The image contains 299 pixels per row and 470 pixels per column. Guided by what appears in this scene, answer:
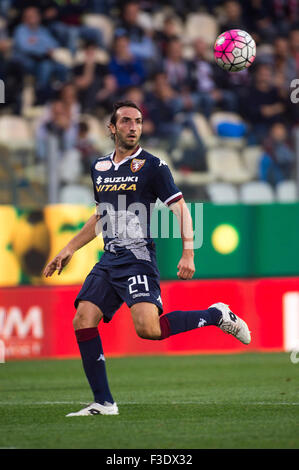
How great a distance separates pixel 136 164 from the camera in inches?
271

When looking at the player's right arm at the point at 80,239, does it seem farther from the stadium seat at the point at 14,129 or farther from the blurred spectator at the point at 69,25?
the blurred spectator at the point at 69,25

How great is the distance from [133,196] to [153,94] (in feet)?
25.6

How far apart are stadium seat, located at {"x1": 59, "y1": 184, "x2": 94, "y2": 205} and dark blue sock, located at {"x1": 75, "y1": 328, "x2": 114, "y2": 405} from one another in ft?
15.9

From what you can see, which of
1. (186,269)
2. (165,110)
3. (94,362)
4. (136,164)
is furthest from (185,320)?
(165,110)

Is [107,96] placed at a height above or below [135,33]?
below

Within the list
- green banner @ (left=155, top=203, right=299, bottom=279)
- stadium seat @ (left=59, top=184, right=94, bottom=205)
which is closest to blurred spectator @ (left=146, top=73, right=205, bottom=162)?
green banner @ (left=155, top=203, right=299, bottom=279)

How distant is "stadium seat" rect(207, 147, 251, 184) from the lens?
11.6m

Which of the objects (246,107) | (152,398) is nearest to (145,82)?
(246,107)

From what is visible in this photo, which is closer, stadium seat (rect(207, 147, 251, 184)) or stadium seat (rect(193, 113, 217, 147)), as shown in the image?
stadium seat (rect(207, 147, 251, 184))

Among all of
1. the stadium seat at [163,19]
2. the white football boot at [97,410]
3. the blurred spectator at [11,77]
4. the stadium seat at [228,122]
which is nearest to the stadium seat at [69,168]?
the blurred spectator at [11,77]

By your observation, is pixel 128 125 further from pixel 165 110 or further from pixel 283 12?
pixel 283 12

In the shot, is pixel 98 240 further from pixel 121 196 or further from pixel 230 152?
pixel 121 196

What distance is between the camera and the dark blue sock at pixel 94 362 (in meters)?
6.70

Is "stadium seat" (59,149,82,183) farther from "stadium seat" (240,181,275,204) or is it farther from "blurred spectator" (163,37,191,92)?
"blurred spectator" (163,37,191,92)
